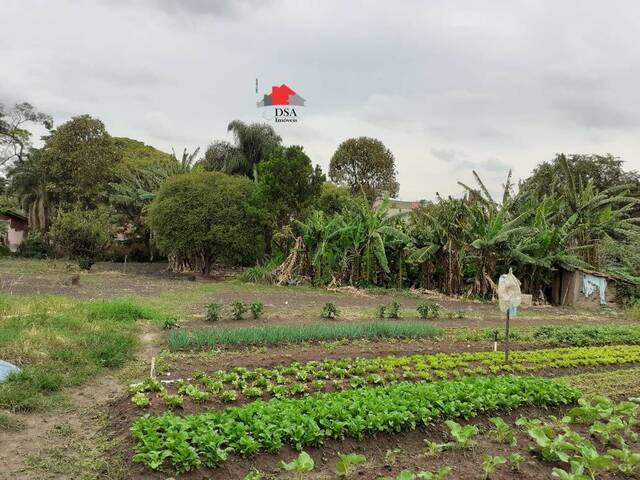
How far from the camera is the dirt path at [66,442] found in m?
4.23

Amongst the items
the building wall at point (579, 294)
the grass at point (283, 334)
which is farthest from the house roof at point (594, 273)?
the grass at point (283, 334)

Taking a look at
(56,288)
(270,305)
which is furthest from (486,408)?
(56,288)

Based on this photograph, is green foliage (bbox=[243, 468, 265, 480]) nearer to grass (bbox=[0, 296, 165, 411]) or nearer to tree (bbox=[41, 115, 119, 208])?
grass (bbox=[0, 296, 165, 411])

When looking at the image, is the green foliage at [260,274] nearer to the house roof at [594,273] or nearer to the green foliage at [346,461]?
the house roof at [594,273]

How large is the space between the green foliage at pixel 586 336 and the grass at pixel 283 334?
237 centimetres

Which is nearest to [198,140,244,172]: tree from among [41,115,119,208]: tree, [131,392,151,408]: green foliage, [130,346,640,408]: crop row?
[41,115,119,208]: tree

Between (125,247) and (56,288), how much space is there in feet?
59.2

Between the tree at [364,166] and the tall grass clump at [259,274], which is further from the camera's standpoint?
the tree at [364,166]

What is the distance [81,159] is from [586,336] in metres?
29.6

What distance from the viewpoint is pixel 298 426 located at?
4.70m

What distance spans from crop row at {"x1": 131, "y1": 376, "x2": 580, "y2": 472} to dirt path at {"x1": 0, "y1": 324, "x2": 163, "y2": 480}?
385mm

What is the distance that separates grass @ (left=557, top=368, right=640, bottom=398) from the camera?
7.29 metres

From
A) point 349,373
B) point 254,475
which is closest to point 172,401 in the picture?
point 254,475

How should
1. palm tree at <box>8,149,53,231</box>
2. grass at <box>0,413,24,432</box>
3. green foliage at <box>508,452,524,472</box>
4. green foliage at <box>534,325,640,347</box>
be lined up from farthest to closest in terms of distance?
palm tree at <box>8,149,53,231</box> < green foliage at <box>534,325,640,347</box> < grass at <box>0,413,24,432</box> < green foliage at <box>508,452,524,472</box>
